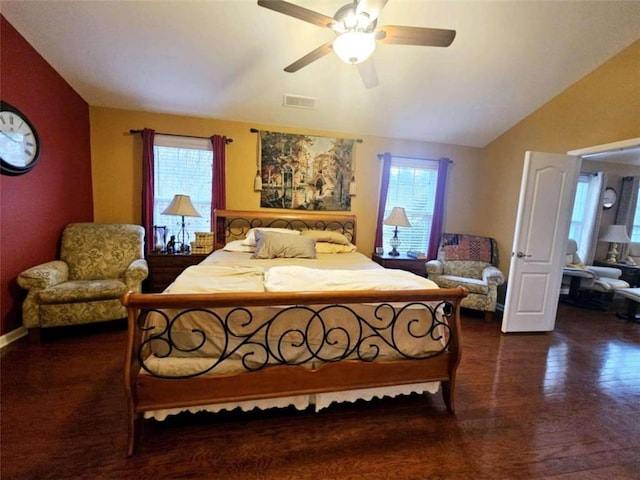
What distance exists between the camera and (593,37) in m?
2.90

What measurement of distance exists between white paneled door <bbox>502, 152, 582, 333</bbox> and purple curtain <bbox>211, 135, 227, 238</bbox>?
3656 mm

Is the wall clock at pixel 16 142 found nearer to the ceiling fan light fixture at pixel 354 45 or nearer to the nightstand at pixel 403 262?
the ceiling fan light fixture at pixel 354 45

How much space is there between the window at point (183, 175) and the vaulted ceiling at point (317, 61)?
41 cm

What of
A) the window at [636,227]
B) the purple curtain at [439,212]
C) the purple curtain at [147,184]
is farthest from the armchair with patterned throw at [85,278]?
the window at [636,227]

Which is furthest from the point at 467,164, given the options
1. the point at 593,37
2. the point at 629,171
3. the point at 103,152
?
the point at 103,152

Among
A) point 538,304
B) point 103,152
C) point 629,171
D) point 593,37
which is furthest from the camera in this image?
point 629,171

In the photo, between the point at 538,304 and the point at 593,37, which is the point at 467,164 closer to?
the point at 593,37

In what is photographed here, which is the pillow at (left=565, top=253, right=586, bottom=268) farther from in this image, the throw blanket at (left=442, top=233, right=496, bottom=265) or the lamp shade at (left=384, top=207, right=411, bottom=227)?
the lamp shade at (left=384, top=207, right=411, bottom=227)

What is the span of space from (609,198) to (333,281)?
240 inches

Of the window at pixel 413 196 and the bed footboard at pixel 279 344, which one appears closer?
the bed footboard at pixel 279 344

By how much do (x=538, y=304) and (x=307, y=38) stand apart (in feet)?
12.8

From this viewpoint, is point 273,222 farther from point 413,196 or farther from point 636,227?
point 636,227

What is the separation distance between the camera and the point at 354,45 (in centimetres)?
186

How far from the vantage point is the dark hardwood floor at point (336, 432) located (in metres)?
1.53
